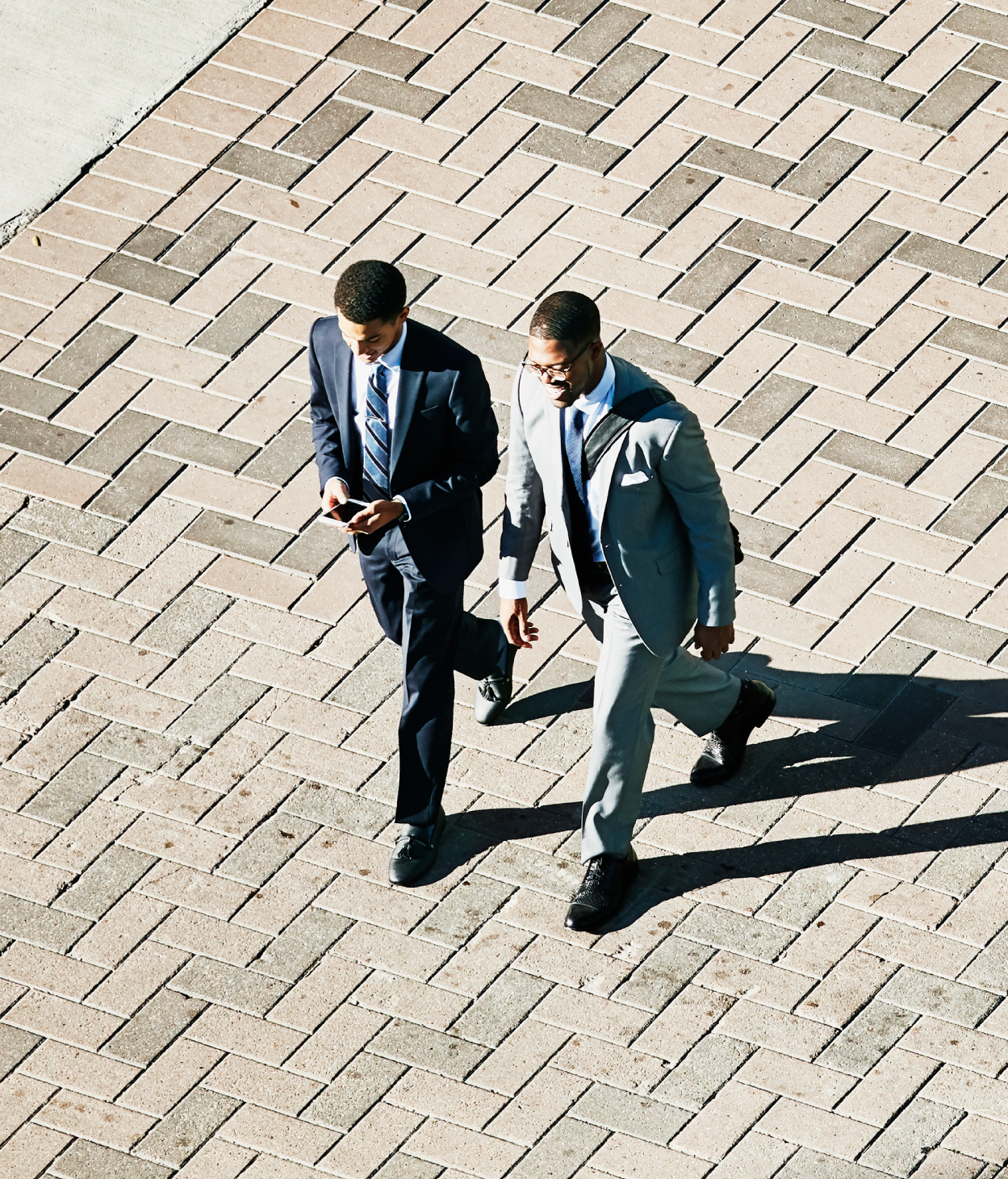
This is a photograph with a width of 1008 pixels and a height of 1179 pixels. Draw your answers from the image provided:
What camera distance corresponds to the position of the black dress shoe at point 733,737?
6.70 m

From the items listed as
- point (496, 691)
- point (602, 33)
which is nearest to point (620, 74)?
point (602, 33)

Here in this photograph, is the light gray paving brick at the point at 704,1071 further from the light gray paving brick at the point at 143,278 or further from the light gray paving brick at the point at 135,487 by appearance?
the light gray paving brick at the point at 143,278

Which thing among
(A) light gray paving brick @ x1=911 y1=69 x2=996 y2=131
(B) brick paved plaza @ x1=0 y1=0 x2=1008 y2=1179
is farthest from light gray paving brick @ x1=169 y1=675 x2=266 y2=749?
(A) light gray paving brick @ x1=911 y1=69 x2=996 y2=131

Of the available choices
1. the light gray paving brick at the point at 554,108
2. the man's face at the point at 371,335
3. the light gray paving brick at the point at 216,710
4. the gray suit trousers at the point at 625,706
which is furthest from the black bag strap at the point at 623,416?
the light gray paving brick at the point at 554,108

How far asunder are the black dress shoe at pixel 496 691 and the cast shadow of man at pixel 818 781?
0.08 metres

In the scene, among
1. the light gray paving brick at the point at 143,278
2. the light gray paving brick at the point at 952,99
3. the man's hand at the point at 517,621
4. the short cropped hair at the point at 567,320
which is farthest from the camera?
the light gray paving brick at the point at 952,99

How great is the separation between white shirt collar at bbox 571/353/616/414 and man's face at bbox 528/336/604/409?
2 centimetres

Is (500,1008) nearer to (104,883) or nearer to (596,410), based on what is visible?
(104,883)

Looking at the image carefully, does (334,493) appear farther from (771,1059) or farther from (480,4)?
(480,4)

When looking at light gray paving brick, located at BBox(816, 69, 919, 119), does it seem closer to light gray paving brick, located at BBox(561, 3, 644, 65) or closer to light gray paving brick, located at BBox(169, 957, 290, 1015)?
light gray paving brick, located at BBox(561, 3, 644, 65)

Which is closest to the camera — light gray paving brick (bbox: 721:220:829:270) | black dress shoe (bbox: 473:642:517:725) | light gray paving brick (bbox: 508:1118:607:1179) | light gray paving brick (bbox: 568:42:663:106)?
light gray paving brick (bbox: 508:1118:607:1179)

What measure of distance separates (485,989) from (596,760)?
30.7 inches

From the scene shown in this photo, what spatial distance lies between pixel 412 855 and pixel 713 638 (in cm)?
129

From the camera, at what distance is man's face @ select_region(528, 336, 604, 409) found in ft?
18.1
